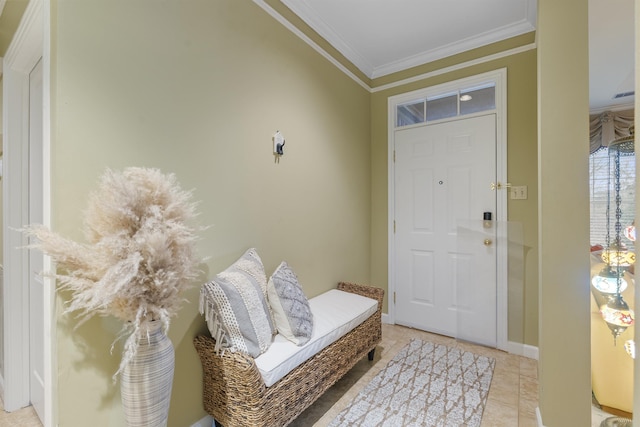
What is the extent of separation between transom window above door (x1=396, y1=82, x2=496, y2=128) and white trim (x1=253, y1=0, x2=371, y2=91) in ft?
1.95

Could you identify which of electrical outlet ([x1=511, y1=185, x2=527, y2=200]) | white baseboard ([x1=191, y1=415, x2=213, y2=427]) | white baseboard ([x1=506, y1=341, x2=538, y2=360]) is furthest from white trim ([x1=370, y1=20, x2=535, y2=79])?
white baseboard ([x1=191, y1=415, x2=213, y2=427])

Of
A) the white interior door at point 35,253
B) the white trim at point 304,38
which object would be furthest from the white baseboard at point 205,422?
the white trim at point 304,38

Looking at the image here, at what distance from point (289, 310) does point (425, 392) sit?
116 centimetres

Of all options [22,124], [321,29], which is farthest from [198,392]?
[321,29]

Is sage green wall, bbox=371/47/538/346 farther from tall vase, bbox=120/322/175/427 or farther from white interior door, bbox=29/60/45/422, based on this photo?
white interior door, bbox=29/60/45/422

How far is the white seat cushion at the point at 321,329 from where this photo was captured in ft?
4.60

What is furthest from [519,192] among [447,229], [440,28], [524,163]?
[440,28]

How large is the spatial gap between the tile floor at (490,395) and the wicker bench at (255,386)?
212 mm

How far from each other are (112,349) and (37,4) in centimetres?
157

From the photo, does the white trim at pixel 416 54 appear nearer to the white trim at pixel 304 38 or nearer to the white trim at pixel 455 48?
the white trim at pixel 455 48

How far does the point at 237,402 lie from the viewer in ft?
4.44

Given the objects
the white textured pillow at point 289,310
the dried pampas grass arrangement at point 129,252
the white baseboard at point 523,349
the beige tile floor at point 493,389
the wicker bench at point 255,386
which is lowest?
the beige tile floor at point 493,389

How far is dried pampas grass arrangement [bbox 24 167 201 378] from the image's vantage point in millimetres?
931

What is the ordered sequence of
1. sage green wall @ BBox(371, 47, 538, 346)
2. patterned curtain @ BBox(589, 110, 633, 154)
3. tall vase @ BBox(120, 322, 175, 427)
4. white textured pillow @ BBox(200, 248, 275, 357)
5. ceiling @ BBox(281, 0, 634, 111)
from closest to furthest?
1. tall vase @ BBox(120, 322, 175, 427)
2. white textured pillow @ BBox(200, 248, 275, 357)
3. ceiling @ BBox(281, 0, 634, 111)
4. sage green wall @ BBox(371, 47, 538, 346)
5. patterned curtain @ BBox(589, 110, 633, 154)
